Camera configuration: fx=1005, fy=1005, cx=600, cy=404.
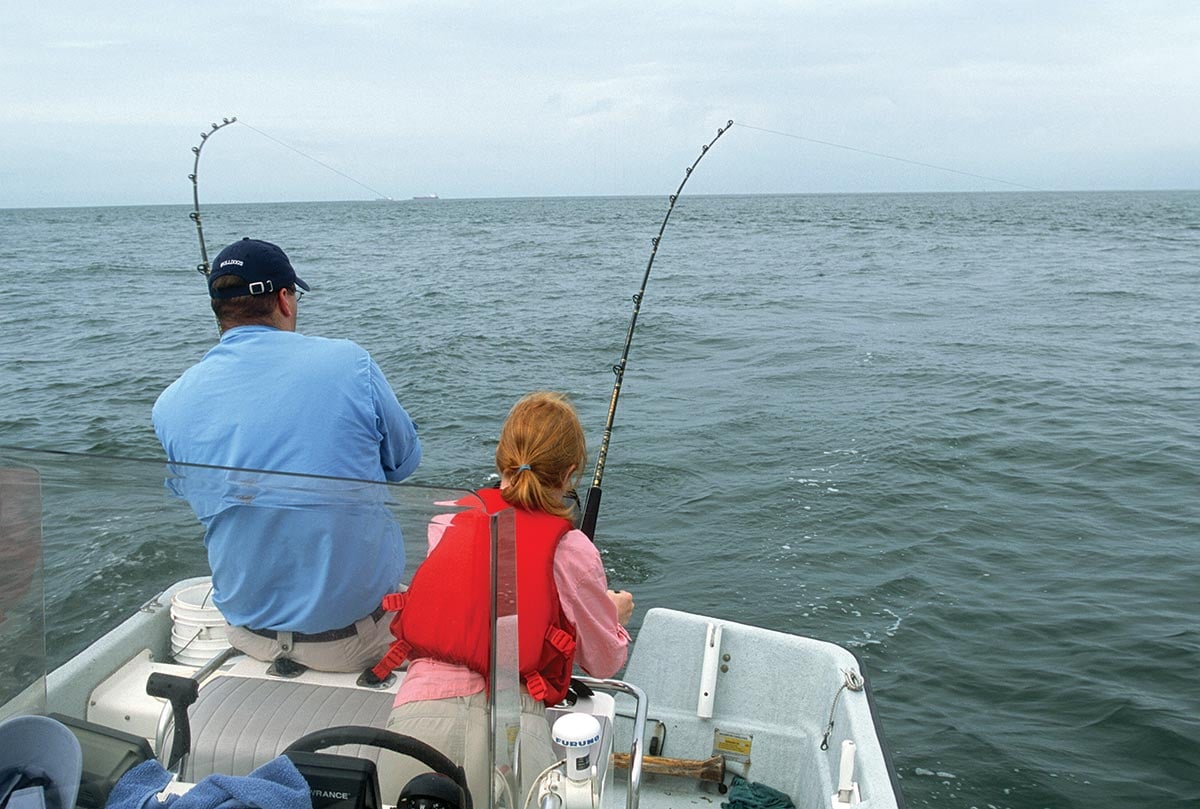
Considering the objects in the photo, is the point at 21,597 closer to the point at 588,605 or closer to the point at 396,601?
the point at 396,601

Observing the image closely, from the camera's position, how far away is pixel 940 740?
523cm

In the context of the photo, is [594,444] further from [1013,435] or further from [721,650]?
[721,650]

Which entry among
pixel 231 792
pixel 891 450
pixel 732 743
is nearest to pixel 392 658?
pixel 231 792

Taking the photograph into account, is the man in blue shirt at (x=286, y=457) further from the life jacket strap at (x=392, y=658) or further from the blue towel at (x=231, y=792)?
the blue towel at (x=231, y=792)

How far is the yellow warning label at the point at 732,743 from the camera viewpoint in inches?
145

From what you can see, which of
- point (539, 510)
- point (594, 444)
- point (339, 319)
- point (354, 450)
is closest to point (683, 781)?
point (539, 510)

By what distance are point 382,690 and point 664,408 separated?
977 cm

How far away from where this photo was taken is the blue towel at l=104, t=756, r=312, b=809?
1383mm

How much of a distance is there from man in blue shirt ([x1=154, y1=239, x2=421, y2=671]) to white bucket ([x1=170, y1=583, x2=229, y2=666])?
0.19 metres

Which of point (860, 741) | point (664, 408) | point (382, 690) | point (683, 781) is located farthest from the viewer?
point (664, 408)

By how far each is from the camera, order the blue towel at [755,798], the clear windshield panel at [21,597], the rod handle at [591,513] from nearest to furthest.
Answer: the clear windshield panel at [21,597] < the blue towel at [755,798] < the rod handle at [591,513]

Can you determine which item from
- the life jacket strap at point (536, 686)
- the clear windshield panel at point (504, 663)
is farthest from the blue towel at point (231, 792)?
the life jacket strap at point (536, 686)

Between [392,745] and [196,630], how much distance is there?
107 cm

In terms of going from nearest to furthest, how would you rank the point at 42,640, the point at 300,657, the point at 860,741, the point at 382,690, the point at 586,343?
the point at 42,640 < the point at 382,690 < the point at 300,657 < the point at 860,741 < the point at 586,343
